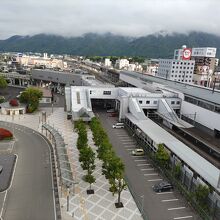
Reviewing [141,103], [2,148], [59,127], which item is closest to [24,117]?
[59,127]

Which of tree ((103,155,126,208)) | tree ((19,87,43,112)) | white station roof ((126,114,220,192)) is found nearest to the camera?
tree ((103,155,126,208))

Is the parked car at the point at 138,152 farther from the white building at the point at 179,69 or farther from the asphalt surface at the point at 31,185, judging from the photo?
the white building at the point at 179,69

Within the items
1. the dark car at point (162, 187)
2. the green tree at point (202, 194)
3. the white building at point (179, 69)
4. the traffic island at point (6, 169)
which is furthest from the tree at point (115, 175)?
the white building at point (179, 69)

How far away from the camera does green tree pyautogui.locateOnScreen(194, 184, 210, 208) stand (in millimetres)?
24422

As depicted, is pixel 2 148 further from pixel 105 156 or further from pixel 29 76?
pixel 29 76

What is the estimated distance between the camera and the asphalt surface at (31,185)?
24.2 meters

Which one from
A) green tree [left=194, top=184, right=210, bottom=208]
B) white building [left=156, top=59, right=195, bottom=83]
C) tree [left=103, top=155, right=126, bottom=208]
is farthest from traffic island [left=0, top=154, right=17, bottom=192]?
white building [left=156, top=59, right=195, bottom=83]

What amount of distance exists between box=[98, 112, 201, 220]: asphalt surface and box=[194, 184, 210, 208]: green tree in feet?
4.76

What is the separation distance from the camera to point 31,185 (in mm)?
29031

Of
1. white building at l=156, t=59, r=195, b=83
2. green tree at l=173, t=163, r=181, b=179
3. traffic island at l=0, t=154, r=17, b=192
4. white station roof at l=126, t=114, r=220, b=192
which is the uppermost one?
white building at l=156, t=59, r=195, b=83

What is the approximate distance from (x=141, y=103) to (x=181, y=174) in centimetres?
2923

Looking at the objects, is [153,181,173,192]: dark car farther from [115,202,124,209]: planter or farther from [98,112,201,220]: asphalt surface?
[115,202,124,209]: planter

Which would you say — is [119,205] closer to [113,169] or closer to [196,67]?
[113,169]

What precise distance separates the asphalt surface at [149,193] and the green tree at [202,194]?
1.45 metres
